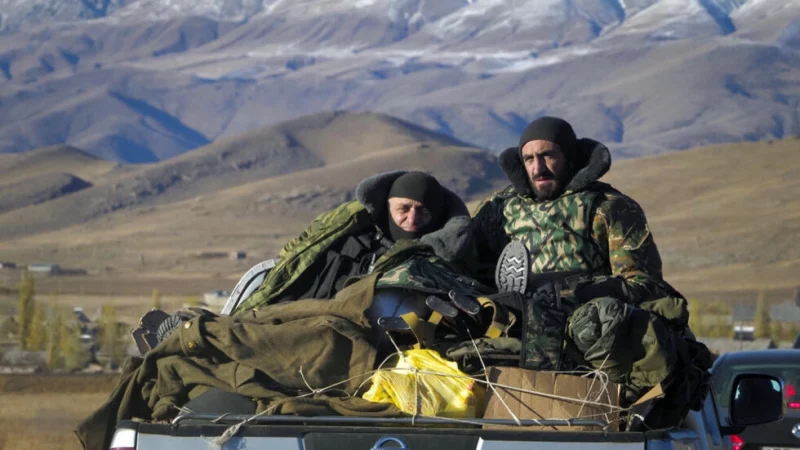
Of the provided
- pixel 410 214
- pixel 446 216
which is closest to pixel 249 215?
pixel 446 216

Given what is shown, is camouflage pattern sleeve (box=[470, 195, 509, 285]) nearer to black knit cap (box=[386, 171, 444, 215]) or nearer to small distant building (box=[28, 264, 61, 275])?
black knit cap (box=[386, 171, 444, 215])

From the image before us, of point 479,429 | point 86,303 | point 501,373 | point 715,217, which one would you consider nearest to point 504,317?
point 501,373

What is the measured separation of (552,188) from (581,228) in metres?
0.29

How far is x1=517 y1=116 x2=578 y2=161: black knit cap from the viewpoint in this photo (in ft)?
22.1

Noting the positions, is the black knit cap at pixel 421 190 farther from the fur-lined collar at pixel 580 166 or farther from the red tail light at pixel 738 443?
the red tail light at pixel 738 443

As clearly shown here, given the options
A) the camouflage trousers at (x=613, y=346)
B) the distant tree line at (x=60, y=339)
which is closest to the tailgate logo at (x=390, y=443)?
the camouflage trousers at (x=613, y=346)

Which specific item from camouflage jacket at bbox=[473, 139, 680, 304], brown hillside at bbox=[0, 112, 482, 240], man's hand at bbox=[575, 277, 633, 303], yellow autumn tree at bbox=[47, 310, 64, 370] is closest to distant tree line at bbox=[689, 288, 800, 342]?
yellow autumn tree at bbox=[47, 310, 64, 370]

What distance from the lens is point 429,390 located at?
491 cm

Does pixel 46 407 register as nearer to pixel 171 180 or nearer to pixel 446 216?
pixel 446 216

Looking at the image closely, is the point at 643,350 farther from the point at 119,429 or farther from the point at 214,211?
the point at 214,211

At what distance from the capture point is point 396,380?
16.3 ft

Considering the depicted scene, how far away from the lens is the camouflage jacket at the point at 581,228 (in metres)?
6.19

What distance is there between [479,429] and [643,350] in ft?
2.07

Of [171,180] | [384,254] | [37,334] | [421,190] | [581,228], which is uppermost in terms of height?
[171,180]
